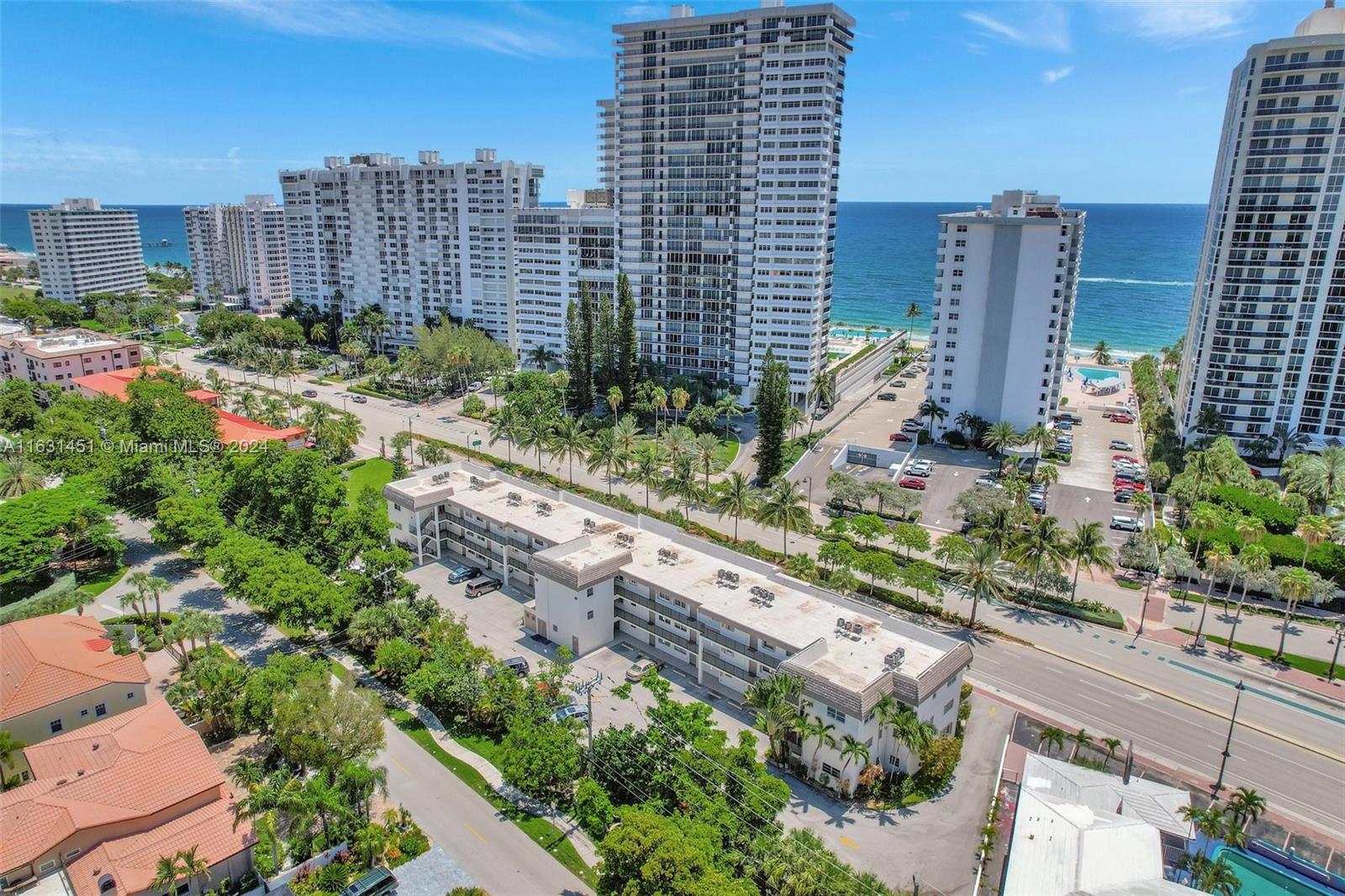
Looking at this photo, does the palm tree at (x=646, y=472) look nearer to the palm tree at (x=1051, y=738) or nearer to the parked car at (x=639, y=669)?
the parked car at (x=639, y=669)

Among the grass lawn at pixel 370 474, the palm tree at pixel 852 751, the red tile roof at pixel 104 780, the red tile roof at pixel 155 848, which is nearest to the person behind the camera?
the red tile roof at pixel 155 848

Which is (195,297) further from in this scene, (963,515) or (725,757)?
(725,757)

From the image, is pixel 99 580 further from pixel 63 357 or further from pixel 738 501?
pixel 63 357

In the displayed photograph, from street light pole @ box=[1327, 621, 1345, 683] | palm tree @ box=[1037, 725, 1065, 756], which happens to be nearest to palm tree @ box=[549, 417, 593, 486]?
palm tree @ box=[1037, 725, 1065, 756]

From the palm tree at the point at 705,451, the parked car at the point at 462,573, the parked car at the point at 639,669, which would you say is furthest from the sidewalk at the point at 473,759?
the palm tree at the point at 705,451

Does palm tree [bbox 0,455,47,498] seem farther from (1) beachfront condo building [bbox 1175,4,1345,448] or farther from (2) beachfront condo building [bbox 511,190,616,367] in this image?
(1) beachfront condo building [bbox 1175,4,1345,448]
